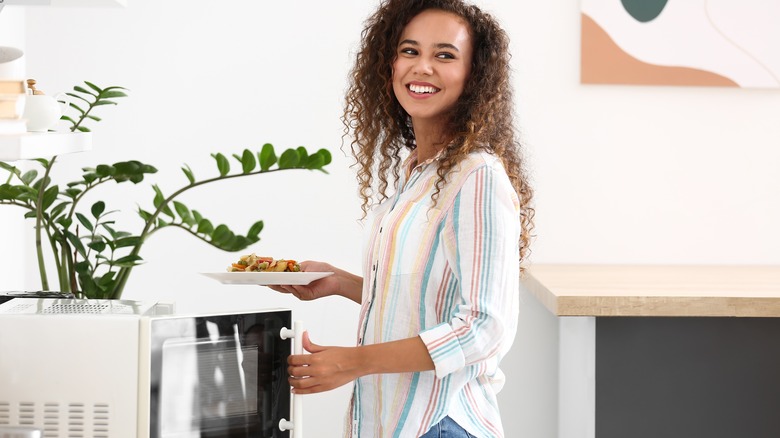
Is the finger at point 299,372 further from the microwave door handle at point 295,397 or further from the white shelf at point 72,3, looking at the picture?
the white shelf at point 72,3

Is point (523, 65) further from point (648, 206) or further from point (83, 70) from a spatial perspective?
point (83, 70)

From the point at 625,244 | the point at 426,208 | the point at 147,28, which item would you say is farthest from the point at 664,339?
the point at 147,28

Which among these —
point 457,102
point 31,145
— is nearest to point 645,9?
point 457,102

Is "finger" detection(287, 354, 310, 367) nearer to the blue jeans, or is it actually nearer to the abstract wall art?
the blue jeans

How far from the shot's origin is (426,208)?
1330 mm

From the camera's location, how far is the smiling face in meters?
1.38

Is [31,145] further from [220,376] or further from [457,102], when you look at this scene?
[457,102]

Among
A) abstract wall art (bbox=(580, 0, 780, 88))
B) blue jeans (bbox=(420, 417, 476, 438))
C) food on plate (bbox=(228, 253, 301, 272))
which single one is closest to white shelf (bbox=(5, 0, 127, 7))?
food on plate (bbox=(228, 253, 301, 272))

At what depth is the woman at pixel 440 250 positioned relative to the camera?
48.5 inches

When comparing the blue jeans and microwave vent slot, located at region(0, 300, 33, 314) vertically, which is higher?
microwave vent slot, located at region(0, 300, 33, 314)

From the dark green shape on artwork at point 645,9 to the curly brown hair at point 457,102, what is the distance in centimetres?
114

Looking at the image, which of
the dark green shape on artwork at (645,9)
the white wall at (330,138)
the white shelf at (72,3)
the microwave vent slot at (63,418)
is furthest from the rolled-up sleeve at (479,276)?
the dark green shape on artwork at (645,9)

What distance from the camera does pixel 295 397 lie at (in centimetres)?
127

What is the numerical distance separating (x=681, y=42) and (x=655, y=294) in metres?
0.96
